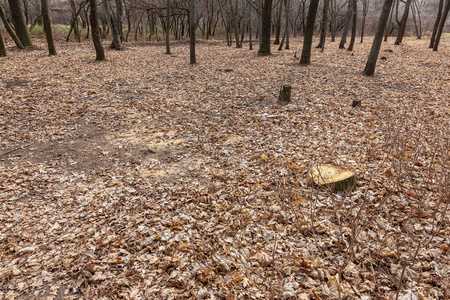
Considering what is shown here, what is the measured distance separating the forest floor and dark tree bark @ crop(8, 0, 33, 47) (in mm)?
8334

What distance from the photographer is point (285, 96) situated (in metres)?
8.59

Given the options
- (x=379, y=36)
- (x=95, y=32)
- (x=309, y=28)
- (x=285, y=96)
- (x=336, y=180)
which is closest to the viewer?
(x=336, y=180)

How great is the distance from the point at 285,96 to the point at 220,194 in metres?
5.34

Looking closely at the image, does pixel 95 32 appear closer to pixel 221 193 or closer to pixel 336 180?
pixel 221 193

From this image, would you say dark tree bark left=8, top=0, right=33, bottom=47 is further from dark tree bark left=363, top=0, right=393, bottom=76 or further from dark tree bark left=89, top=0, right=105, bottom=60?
dark tree bark left=363, top=0, right=393, bottom=76

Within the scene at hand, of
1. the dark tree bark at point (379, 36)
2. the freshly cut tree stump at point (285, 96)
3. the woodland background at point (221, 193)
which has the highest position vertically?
the dark tree bark at point (379, 36)

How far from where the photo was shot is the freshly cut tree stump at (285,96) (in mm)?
8510

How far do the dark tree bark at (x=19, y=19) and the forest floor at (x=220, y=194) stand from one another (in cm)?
833

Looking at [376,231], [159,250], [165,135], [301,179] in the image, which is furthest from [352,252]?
[165,135]

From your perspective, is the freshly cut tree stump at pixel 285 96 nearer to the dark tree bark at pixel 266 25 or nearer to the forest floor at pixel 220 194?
the forest floor at pixel 220 194

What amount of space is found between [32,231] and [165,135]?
3692 mm

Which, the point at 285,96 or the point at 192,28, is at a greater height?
the point at 192,28

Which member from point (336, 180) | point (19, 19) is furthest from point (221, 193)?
point (19, 19)

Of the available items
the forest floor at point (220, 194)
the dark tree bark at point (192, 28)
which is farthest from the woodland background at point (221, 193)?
the dark tree bark at point (192, 28)
